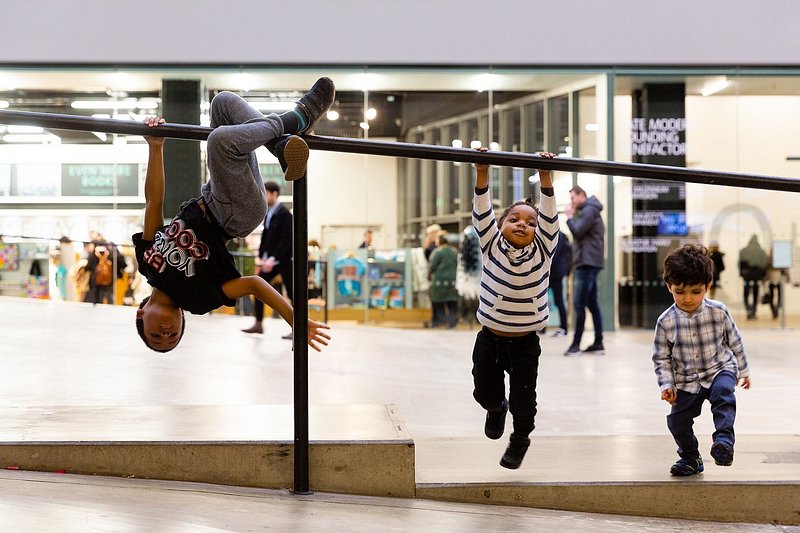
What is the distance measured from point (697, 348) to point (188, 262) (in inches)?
93.1

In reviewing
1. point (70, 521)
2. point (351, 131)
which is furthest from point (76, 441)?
point (351, 131)

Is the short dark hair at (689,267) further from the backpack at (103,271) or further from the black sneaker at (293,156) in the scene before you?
the backpack at (103,271)

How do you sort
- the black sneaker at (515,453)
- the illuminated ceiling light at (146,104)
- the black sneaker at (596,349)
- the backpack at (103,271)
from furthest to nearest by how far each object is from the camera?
1. the backpack at (103,271)
2. the illuminated ceiling light at (146,104)
3. the black sneaker at (596,349)
4. the black sneaker at (515,453)

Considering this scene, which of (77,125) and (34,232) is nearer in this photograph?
(77,125)

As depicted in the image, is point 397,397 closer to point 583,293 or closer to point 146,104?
point 583,293

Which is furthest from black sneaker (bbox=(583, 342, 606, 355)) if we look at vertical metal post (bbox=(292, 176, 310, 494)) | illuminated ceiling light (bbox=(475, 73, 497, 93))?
vertical metal post (bbox=(292, 176, 310, 494))

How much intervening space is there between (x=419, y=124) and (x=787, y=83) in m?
6.16

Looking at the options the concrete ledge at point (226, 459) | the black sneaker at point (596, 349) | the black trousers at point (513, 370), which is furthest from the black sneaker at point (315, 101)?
the black sneaker at point (596, 349)

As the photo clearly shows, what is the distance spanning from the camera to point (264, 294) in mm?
3543

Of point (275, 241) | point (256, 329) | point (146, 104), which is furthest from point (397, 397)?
point (146, 104)

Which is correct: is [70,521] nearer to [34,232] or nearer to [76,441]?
[76,441]

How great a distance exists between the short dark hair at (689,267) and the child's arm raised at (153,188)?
229 centimetres

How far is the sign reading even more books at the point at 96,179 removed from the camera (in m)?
14.7

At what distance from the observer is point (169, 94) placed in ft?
47.8
